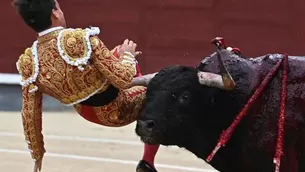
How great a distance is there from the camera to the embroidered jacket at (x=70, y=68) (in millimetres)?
3303

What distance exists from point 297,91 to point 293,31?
5.12 meters

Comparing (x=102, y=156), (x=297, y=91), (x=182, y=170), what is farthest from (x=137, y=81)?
(x=102, y=156)

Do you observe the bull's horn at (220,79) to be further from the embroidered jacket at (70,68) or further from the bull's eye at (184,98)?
the embroidered jacket at (70,68)

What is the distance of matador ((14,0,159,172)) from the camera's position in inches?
130

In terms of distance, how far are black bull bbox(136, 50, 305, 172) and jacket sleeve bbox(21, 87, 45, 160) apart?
0.65 m

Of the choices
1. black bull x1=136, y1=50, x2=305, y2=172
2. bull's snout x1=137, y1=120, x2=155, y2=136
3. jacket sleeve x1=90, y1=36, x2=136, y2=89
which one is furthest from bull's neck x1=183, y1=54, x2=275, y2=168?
jacket sleeve x1=90, y1=36, x2=136, y2=89

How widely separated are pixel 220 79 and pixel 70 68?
723 millimetres

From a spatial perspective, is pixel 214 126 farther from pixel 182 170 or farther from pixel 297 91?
pixel 182 170

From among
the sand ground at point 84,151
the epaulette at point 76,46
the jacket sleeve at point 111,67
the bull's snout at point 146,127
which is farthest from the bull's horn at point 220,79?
the sand ground at point 84,151

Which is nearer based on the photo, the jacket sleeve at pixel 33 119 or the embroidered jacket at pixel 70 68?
the embroidered jacket at pixel 70 68

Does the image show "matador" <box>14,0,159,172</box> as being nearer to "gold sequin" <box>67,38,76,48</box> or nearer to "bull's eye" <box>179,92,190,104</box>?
"gold sequin" <box>67,38,76,48</box>

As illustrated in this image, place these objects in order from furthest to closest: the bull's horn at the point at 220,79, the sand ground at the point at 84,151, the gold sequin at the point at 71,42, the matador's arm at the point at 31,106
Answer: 1. the sand ground at the point at 84,151
2. the matador's arm at the point at 31,106
3. the gold sequin at the point at 71,42
4. the bull's horn at the point at 220,79

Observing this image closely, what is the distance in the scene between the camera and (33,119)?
3.50m

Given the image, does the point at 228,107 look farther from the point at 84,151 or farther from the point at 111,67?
the point at 84,151
